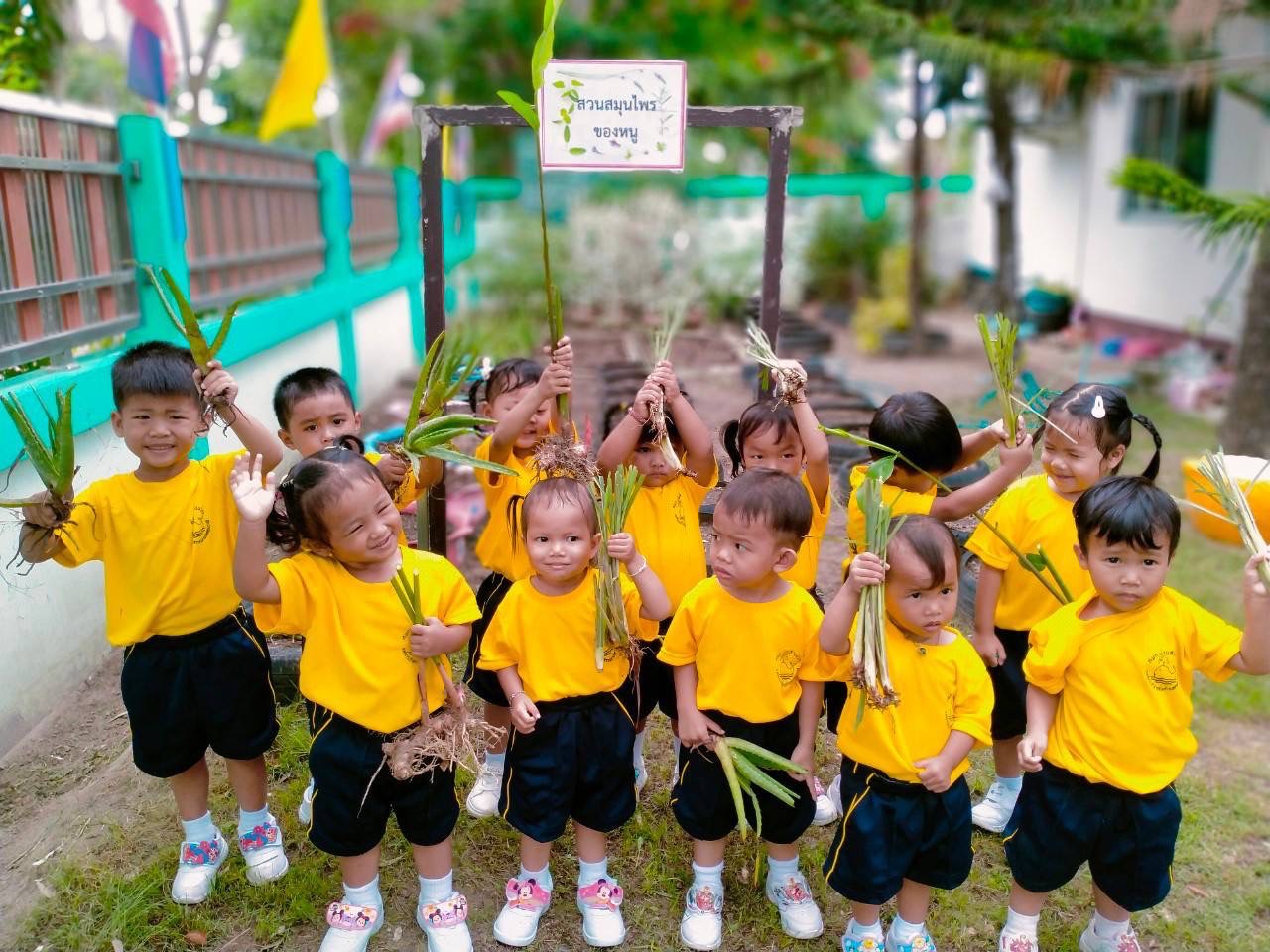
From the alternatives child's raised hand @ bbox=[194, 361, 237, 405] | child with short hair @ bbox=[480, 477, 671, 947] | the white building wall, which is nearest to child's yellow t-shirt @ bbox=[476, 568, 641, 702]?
child with short hair @ bbox=[480, 477, 671, 947]

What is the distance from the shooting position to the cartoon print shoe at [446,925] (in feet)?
8.49

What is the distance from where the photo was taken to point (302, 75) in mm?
9156

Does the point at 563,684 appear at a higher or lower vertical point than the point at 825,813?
higher

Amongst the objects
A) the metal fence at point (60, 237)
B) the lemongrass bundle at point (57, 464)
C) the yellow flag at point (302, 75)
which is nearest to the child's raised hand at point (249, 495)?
the lemongrass bundle at point (57, 464)

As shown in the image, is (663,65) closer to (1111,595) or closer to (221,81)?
(1111,595)

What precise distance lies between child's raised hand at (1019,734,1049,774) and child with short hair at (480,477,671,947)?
88 cm

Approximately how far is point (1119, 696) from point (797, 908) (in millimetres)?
992

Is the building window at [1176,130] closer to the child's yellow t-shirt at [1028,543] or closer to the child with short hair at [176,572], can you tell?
the child's yellow t-shirt at [1028,543]

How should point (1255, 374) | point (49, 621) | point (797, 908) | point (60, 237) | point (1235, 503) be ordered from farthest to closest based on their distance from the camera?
point (1255, 374)
point (60, 237)
point (49, 621)
point (797, 908)
point (1235, 503)

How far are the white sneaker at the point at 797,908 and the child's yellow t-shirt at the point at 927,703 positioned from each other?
0.53m

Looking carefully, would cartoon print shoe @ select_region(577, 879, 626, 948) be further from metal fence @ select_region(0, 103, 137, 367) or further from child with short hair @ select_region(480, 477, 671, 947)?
metal fence @ select_region(0, 103, 137, 367)

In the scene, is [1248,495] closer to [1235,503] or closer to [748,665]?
[1235,503]

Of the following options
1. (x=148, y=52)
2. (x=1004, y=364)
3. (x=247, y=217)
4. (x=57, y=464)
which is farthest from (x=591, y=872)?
(x=148, y=52)

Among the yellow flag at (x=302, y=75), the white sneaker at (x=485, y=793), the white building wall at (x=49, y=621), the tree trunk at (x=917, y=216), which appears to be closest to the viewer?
A: the white sneaker at (x=485, y=793)
